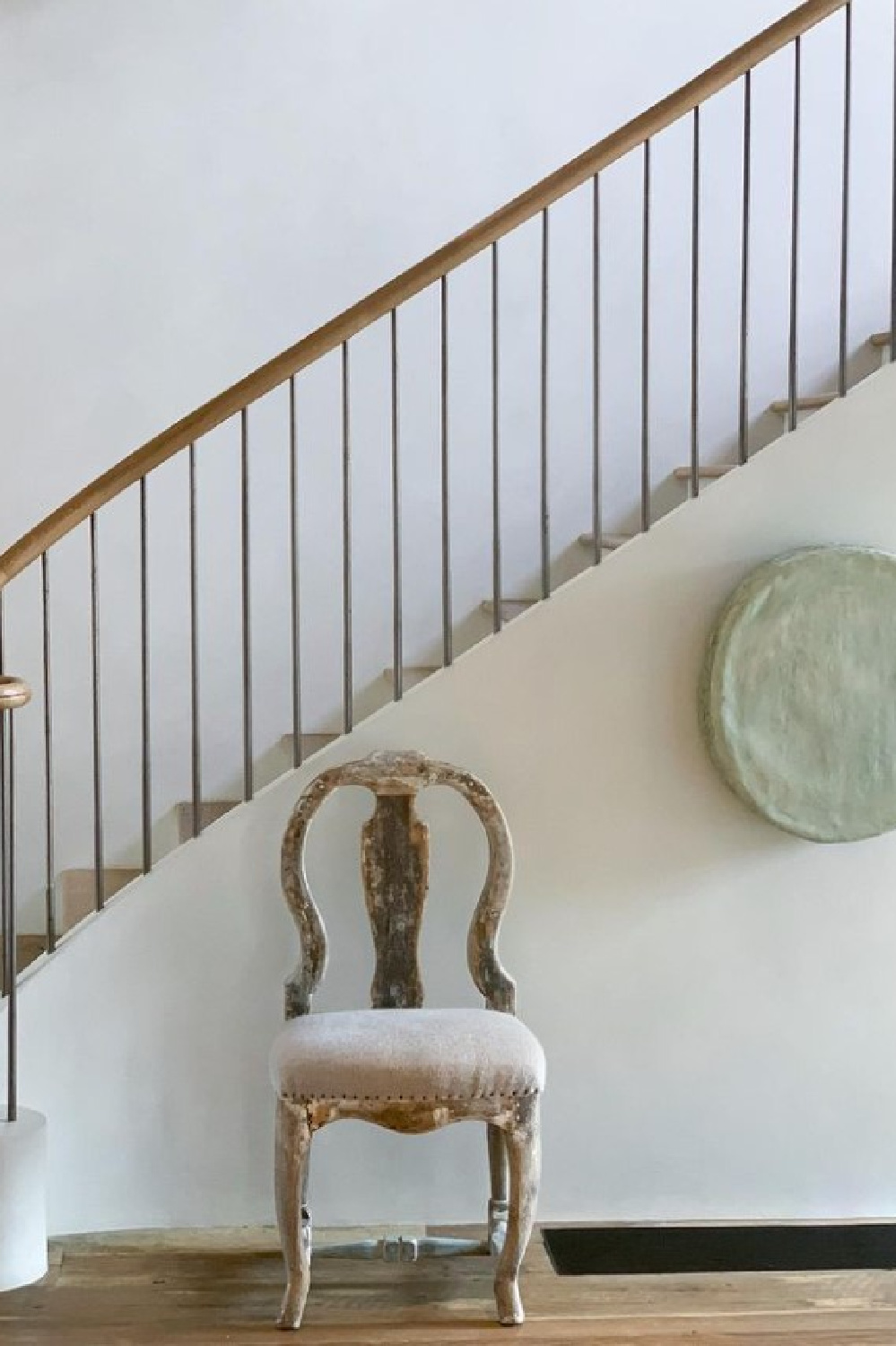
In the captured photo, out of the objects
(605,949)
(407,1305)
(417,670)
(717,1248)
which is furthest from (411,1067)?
(417,670)

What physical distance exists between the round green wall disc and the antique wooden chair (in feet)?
1.72

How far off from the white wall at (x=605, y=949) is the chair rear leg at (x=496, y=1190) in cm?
17

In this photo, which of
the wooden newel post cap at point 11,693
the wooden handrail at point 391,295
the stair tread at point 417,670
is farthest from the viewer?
the stair tread at point 417,670

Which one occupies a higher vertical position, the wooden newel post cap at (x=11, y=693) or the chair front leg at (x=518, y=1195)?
the wooden newel post cap at (x=11, y=693)

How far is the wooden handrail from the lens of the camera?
3061 millimetres

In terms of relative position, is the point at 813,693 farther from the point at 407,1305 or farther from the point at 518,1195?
the point at 407,1305

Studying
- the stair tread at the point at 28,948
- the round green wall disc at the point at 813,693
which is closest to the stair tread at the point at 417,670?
the round green wall disc at the point at 813,693

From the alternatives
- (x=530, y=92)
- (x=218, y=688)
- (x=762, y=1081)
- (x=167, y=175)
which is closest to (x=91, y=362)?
(x=167, y=175)

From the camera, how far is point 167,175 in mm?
4383

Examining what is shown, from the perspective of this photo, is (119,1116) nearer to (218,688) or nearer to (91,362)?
(218,688)

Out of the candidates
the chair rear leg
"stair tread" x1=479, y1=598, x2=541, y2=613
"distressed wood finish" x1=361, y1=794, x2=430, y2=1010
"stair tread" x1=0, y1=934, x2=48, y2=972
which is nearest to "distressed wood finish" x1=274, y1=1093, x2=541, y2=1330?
the chair rear leg

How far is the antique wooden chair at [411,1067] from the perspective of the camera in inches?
109

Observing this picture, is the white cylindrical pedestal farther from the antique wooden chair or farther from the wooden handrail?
the wooden handrail

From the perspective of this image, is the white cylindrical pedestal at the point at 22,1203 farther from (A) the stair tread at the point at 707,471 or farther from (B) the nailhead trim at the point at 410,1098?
(A) the stair tread at the point at 707,471
